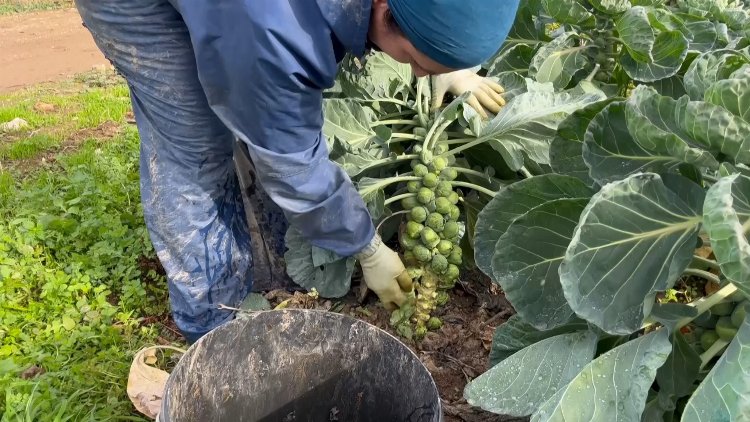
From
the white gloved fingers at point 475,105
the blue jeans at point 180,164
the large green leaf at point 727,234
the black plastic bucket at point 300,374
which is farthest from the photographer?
the white gloved fingers at point 475,105

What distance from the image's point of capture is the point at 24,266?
2.87 meters

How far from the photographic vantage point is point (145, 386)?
7.47 ft

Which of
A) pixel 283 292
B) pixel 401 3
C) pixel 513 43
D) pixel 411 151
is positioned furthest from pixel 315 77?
pixel 513 43

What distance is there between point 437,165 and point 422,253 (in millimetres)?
305

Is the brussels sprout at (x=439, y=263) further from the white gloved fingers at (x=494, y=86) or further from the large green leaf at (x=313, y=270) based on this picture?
the white gloved fingers at (x=494, y=86)

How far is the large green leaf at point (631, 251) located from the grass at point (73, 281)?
160 centimetres

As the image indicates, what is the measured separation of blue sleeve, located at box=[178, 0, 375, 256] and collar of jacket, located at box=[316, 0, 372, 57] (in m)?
0.03

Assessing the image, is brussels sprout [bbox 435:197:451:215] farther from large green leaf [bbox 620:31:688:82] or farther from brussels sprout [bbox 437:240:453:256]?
large green leaf [bbox 620:31:688:82]

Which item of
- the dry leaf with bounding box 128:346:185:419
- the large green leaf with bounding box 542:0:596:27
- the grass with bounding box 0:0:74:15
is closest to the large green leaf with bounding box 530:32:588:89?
the large green leaf with bounding box 542:0:596:27

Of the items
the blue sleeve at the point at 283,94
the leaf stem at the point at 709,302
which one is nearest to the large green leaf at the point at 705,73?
the leaf stem at the point at 709,302

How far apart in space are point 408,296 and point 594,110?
3.41ft

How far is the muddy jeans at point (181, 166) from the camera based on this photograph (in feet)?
7.07

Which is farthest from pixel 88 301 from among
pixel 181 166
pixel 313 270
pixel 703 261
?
pixel 703 261

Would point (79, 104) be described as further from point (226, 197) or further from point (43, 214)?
point (226, 197)
